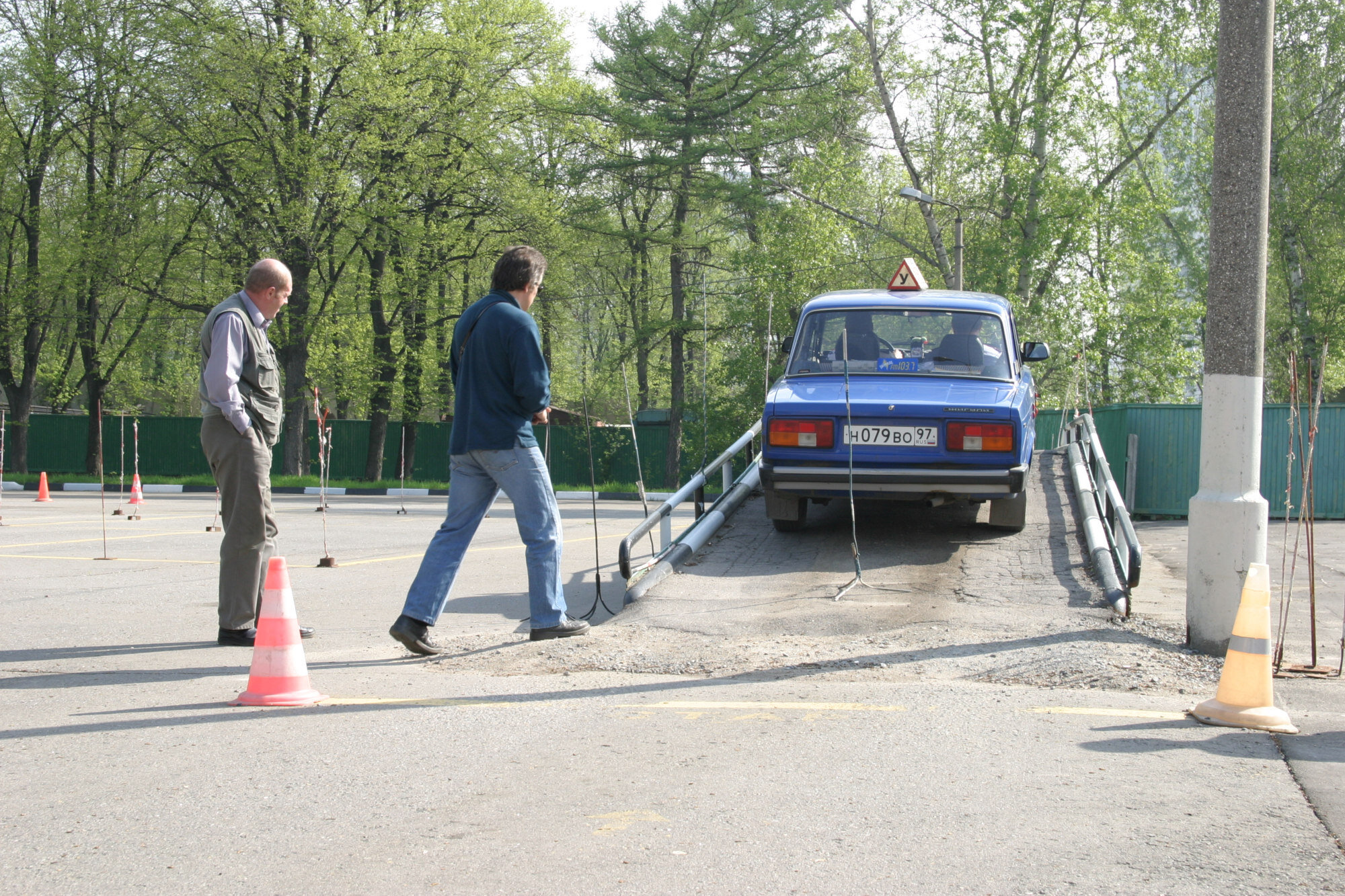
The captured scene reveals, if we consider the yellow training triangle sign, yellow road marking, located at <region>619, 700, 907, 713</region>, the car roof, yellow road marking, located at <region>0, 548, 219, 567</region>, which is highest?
the yellow training triangle sign

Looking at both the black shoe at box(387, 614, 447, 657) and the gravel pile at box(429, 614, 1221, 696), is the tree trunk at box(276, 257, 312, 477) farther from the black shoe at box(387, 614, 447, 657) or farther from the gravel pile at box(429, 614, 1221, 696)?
A: the gravel pile at box(429, 614, 1221, 696)

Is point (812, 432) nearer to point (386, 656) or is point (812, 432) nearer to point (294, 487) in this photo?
point (386, 656)

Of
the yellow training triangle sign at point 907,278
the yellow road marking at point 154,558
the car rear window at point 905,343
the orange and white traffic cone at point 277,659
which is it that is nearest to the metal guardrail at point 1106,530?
the car rear window at point 905,343

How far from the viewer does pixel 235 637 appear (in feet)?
21.1

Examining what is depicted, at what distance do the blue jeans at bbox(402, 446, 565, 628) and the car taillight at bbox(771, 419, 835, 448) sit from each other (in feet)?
9.13

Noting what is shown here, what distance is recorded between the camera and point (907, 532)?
9375mm

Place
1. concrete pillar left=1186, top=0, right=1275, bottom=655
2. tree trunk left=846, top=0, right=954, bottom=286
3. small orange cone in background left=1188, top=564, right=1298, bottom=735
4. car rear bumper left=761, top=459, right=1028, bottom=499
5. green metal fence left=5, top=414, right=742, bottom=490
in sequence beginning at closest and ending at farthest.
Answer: small orange cone in background left=1188, top=564, right=1298, bottom=735 → concrete pillar left=1186, top=0, right=1275, bottom=655 → car rear bumper left=761, top=459, right=1028, bottom=499 → tree trunk left=846, top=0, right=954, bottom=286 → green metal fence left=5, top=414, right=742, bottom=490

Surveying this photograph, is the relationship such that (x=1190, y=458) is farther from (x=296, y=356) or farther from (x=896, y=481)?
(x=296, y=356)

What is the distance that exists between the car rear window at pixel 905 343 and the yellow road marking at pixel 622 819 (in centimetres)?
647

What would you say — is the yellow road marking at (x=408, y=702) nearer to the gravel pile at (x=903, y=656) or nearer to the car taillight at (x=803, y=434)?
the gravel pile at (x=903, y=656)

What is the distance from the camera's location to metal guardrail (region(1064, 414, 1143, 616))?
23.0ft

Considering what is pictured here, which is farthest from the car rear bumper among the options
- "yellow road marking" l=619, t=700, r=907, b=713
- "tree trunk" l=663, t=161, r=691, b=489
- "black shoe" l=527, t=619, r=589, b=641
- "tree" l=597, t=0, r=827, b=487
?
"tree trunk" l=663, t=161, r=691, b=489

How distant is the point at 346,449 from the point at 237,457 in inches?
1468

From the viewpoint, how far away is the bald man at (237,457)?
632 centimetres
